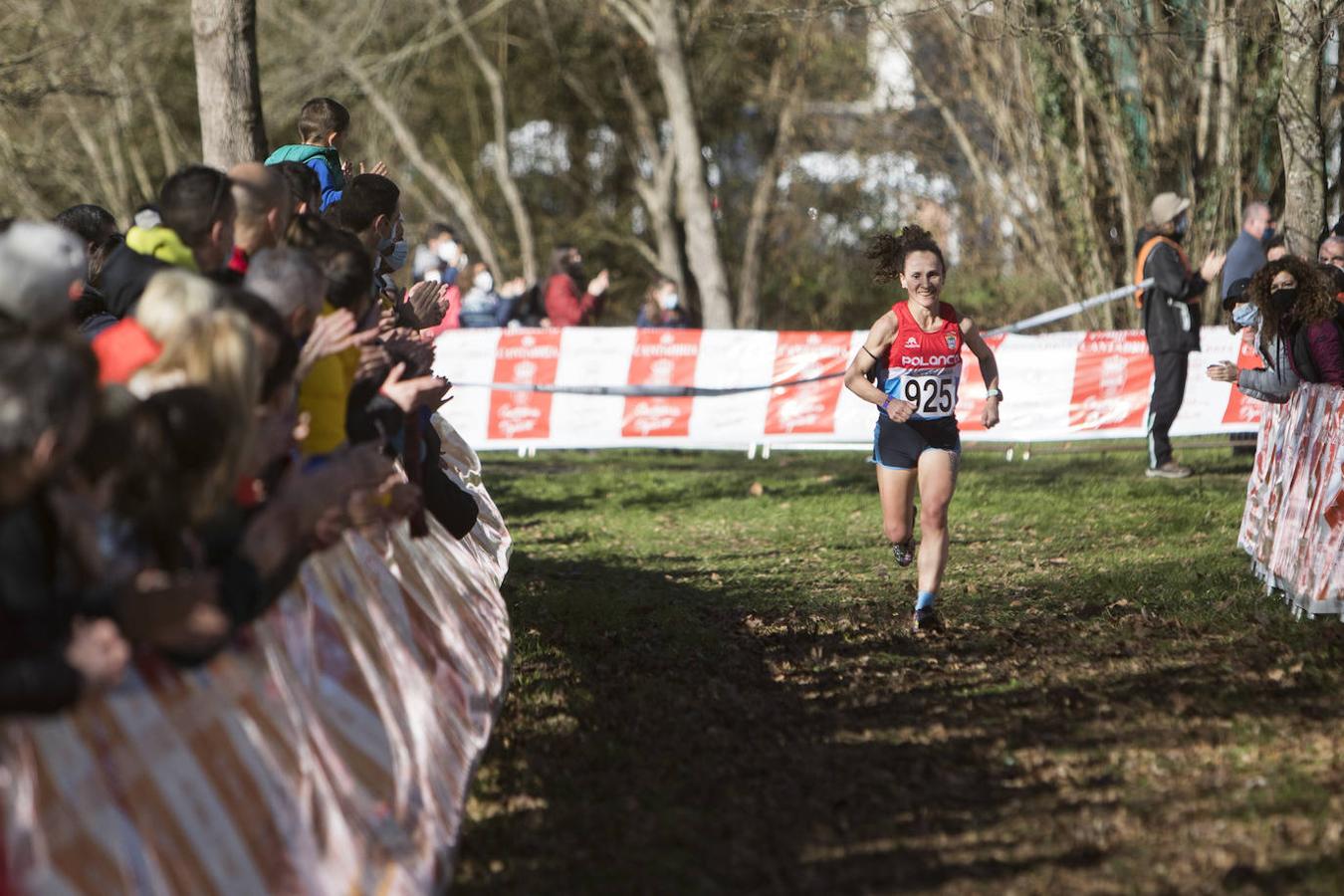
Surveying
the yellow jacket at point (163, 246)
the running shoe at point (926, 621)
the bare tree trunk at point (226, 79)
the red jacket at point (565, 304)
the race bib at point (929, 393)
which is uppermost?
the bare tree trunk at point (226, 79)

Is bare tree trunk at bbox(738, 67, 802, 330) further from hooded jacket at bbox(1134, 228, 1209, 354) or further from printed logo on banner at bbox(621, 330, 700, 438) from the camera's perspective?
hooded jacket at bbox(1134, 228, 1209, 354)

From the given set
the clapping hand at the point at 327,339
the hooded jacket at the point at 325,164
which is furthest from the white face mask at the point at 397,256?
the clapping hand at the point at 327,339

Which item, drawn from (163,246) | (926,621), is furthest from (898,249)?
(163,246)

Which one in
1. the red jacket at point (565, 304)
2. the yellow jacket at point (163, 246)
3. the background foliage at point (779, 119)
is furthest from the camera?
the red jacket at point (565, 304)

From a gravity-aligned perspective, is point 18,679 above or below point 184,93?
below

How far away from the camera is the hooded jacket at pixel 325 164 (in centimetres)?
884

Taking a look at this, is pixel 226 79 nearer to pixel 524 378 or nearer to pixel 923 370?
pixel 923 370

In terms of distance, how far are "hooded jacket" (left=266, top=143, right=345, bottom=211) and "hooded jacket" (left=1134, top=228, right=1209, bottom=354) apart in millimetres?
7814

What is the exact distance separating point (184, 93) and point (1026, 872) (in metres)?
32.6

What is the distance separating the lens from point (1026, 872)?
16.0 feet

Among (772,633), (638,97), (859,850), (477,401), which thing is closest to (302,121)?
(772,633)

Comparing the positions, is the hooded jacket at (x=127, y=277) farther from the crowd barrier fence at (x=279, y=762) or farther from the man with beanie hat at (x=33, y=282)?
the man with beanie hat at (x=33, y=282)

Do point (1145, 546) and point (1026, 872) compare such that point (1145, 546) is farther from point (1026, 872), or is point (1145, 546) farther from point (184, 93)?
point (184, 93)

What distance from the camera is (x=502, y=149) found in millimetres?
31594
